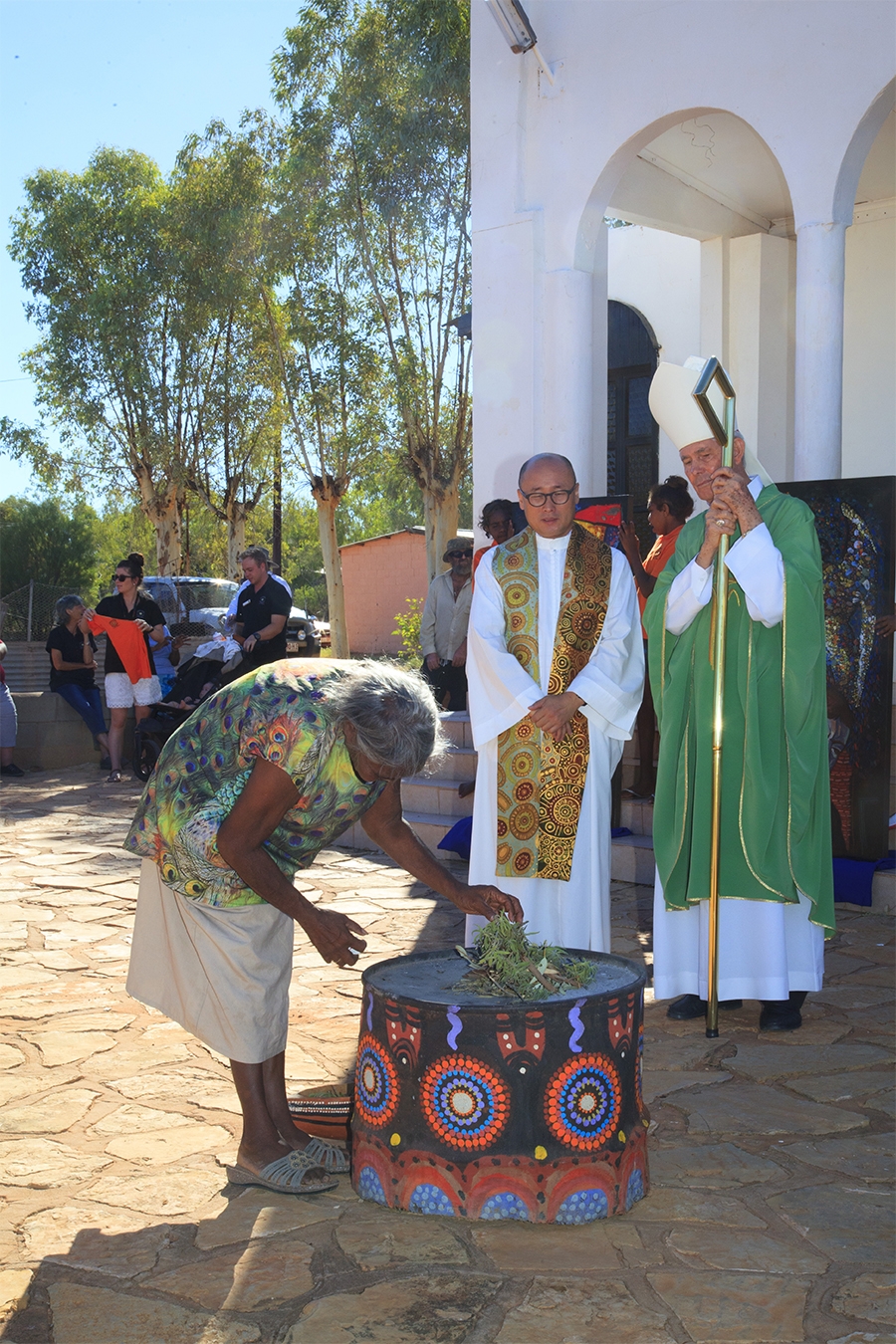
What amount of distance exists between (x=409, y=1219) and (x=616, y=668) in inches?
88.8

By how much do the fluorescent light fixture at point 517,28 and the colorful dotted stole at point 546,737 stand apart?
4.30 metres

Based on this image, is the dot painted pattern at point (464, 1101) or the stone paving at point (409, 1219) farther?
the dot painted pattern at point (464, 1101)

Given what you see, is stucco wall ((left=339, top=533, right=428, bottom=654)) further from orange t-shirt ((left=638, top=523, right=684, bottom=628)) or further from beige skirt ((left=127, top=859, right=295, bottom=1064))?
beige skirt ((left=127, top=859, right=295, bottom=1064))

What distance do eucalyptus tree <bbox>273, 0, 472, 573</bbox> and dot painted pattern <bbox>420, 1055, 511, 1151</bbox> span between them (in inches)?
627

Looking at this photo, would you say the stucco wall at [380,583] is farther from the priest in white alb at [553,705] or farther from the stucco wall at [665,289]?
the priest in white alb at [553,705]

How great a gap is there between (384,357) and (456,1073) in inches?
751

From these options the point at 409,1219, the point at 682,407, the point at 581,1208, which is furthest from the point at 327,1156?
the point at 682,407

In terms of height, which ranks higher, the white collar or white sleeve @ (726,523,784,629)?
the white collar

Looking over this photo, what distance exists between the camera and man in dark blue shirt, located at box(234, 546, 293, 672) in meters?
9.65

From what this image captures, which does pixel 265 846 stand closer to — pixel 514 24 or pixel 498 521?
pixel 498 521

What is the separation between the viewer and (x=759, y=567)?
4426 mm

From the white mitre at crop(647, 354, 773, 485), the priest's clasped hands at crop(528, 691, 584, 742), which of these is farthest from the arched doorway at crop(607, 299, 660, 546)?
the priest's clasped hands at crop(528, 691, 584, 742)

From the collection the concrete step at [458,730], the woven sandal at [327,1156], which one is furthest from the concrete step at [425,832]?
the woven sandal at [327,1156]

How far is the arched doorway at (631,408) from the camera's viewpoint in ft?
37.9
